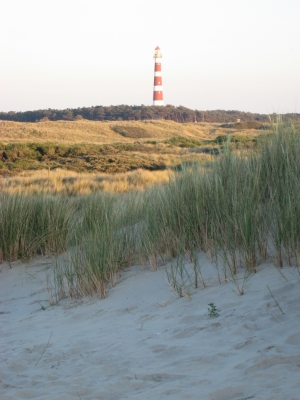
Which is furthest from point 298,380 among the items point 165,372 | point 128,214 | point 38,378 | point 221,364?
point 128,214

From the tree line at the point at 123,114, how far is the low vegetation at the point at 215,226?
204 feet

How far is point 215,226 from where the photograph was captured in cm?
498

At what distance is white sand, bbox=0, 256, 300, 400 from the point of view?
107 inches

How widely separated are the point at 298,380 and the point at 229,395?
354mm

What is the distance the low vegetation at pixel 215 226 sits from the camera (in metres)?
4.34

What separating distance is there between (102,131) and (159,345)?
49.0 metres

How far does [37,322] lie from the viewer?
464cm

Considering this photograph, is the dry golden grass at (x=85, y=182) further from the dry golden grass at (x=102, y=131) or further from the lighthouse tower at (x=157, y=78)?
the lighthouse tower at (x=157, y=78)

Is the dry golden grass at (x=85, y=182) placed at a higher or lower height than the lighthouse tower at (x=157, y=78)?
lower

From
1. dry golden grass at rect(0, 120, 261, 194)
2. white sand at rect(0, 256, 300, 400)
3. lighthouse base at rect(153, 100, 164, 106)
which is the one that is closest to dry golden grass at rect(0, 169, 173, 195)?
dry golden grass at rect(0, 120, 261, 194)

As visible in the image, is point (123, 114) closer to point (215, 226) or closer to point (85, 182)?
point (85, 182)

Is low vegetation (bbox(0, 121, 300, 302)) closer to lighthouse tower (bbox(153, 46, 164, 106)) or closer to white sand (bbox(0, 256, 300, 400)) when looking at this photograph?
white sand (bbox(0, 256, 300, 400))

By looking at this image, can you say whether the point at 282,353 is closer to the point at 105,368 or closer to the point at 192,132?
the point at 105,368

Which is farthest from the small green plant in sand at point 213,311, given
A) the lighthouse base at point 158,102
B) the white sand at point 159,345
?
the lighthouse base at point 158,102
